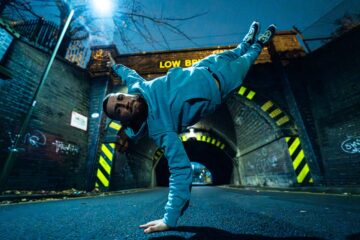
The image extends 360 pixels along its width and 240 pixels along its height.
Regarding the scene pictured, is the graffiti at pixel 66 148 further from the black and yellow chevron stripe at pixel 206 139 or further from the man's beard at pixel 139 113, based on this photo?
the black and yellow chevron stripe at pixel 206 139

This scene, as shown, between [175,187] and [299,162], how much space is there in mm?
5291

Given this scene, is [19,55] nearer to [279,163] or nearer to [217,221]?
[217,221]

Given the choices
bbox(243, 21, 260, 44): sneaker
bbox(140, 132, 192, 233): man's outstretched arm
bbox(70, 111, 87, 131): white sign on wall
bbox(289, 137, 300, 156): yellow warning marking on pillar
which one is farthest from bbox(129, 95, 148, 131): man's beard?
bbox(289, 137, 300, 156): yellow warning marking on pillar

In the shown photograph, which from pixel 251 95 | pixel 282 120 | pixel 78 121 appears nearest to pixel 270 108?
pixel 282 120

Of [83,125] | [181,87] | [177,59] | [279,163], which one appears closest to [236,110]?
[279,163]

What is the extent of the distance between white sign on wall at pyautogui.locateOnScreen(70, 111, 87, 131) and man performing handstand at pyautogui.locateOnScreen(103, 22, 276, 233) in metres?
4.86

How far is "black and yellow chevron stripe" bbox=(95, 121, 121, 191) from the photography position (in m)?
5.73

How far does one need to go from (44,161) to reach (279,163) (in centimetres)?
687

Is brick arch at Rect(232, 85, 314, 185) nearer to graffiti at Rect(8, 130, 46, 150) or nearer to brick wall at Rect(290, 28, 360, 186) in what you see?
brick wall at Rect(290, 28, 360, 186)

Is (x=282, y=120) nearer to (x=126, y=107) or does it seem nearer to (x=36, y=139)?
(x=126, y=107)

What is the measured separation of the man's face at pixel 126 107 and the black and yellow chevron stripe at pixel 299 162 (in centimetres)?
533

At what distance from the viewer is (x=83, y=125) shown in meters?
6.20

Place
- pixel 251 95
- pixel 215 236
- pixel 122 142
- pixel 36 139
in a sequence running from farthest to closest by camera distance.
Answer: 1. pixel 122 142
2. pixel 251 95
3. pixel 36 139
4. pixel 215 236

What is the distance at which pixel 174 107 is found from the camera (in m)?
1.55
